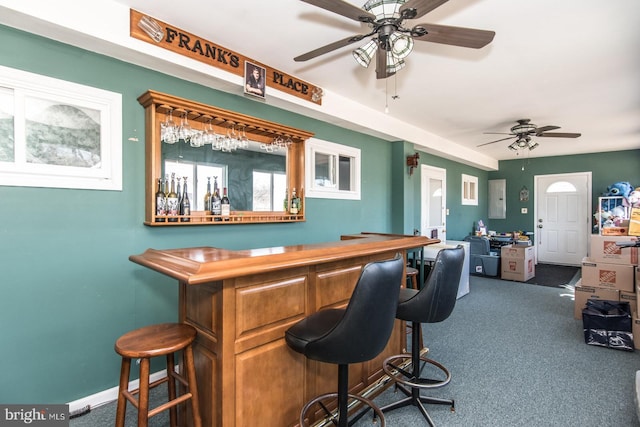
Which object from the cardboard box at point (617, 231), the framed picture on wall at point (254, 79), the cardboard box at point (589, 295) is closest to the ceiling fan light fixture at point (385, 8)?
the framed picture on wall at point (254, 79)

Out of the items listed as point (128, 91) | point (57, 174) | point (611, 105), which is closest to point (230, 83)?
point (128, 91)

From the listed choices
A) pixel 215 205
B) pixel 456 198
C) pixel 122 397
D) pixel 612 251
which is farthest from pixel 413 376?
pixel 456 198

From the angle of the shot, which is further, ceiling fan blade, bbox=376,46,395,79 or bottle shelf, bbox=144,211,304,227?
bottle shelf, bbox=144,211,304,227

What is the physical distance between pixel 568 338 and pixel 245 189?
11.8 ft

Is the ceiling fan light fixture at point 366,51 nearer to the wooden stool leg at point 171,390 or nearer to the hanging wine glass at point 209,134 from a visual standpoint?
the hanging wine glass at point 209,134

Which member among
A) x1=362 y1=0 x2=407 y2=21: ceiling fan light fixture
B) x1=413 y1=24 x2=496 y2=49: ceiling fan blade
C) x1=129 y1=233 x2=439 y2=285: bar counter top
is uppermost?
x1=362 y1=0 x2=407 y2=21: ceiling fan light fixture

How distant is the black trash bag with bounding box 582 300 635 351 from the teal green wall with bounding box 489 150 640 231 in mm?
4874

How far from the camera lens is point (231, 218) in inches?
107

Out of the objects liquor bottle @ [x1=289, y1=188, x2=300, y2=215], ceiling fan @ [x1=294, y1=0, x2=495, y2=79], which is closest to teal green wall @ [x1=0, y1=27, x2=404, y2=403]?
liquor bottle @ [x1=289, y1=188, x2=300, y2=215]

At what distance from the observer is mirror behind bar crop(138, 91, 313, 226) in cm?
229

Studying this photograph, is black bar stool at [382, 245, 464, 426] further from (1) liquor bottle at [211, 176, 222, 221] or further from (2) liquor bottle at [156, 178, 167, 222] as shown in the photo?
(2) liquor bottle at [156, 178, 167, 222]

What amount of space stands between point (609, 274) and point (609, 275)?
0.01m

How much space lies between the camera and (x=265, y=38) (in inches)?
95.9

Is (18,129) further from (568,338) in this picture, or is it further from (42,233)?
(568,338)
